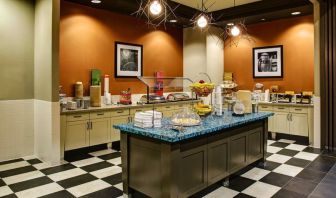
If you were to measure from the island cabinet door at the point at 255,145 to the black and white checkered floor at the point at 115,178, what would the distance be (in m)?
0.22

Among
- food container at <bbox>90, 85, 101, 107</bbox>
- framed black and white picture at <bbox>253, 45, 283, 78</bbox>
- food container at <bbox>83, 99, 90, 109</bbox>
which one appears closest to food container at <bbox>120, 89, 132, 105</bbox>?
food container at <bbox>90, 85, 101, 107</bbox>

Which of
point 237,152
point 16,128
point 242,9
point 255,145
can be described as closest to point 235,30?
point 255,145

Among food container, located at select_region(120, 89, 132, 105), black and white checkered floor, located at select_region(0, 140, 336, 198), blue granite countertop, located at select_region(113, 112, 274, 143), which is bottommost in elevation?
black and white checkered floor, located at select_region(0, 140, 336, 198)

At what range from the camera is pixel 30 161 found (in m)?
4.54

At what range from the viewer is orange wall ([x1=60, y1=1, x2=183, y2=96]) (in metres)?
5.16

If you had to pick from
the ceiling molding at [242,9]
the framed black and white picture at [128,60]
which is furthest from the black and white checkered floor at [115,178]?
the ceiling molding at [242,9]

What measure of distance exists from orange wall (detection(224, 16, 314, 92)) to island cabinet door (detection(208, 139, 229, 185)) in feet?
13.0

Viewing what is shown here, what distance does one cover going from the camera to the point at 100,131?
5070 millimetres

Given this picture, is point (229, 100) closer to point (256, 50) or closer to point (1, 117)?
point (256, 50)

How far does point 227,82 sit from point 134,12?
320 centimetres

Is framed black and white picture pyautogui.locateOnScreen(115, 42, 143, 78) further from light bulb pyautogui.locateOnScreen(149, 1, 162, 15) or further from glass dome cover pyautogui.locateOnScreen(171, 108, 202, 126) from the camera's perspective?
glass dome cover pyautogui.locateOnScreen(171, 108, 202, 126)

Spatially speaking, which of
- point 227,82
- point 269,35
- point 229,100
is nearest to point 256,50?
point 269,35

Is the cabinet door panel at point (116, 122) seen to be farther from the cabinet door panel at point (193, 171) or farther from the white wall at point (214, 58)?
the white wall at point (214, 58)

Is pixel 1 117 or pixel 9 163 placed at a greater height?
pixel 1 117
